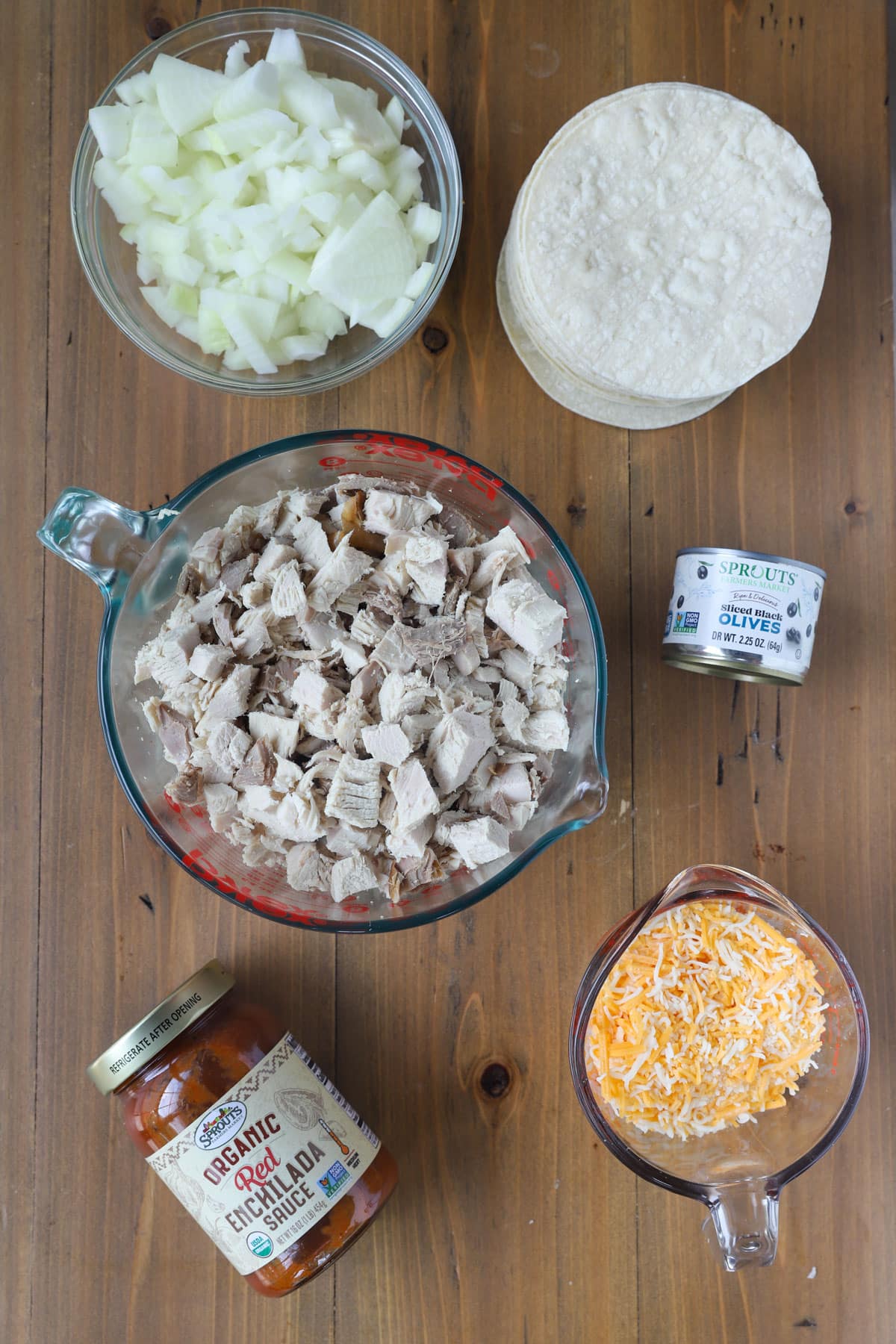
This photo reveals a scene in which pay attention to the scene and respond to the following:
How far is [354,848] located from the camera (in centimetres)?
100

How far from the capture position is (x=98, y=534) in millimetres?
999

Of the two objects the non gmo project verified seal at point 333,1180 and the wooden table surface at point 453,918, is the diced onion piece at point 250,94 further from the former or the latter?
the non gmo project verified seal at point 333,1180

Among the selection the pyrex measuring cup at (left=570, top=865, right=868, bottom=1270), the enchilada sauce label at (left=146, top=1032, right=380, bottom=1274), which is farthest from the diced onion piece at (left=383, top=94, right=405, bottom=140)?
the enchilada sauce label at (left=146, top=1032, right=380, bottom=1274)

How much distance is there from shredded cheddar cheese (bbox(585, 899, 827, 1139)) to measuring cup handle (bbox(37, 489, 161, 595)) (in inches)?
27.6

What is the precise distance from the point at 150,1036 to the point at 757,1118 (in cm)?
70

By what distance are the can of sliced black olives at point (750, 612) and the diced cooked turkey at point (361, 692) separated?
18 cm

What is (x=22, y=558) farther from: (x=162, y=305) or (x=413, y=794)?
(x=413, y=794)

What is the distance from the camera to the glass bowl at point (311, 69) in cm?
115

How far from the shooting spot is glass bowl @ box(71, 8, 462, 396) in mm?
1146

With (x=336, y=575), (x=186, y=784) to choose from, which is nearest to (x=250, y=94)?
(x=336, y=575)

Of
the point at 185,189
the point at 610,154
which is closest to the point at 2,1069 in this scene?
the point at 185,189

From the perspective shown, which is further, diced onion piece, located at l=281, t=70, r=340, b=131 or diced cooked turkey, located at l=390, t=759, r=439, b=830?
diced onion piece, located at l=281, t=70, r=340, b=131

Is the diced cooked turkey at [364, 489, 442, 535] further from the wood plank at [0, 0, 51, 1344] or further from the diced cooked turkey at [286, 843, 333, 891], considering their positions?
the wood plank at [0, 0, 51, 1344]

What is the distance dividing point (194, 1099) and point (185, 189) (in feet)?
3.30
